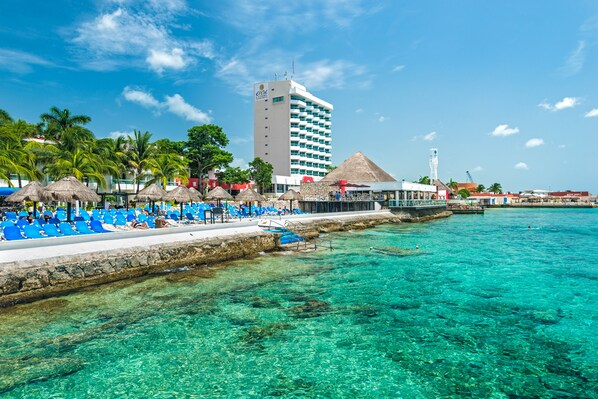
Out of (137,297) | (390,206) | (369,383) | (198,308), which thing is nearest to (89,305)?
(137,297)

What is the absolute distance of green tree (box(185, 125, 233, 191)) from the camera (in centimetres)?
6106

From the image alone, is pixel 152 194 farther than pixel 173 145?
No

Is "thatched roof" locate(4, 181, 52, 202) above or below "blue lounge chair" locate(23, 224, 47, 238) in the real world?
above

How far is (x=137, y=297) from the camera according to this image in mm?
10836

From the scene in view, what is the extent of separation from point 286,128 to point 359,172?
126ft

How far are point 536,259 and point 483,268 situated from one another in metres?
5.38

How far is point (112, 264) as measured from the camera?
1270 cm

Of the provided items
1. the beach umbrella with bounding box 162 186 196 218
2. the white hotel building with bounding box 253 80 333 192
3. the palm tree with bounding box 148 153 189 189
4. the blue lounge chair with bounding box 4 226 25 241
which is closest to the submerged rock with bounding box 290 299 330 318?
the blue lounge chair with bounding box 4 226 25 241

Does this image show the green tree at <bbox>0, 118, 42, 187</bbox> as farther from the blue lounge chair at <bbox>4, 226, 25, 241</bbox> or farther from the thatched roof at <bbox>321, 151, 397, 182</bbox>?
the thatched roof at <bbox>321, 151, 397, 182</bbox>

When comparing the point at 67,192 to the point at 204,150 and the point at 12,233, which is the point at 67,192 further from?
the point at 204,150

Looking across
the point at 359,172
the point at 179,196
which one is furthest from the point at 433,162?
the point at 179,196

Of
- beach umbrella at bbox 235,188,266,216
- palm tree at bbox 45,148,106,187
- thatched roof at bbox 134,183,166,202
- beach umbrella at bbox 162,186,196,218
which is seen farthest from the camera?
palm tree at bbox 45,148,106,187

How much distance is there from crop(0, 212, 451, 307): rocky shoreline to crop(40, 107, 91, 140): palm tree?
3306cm

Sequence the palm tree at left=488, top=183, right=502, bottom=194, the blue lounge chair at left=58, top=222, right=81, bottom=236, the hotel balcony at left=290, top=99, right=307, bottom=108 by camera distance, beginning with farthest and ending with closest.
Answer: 1. the palm tree at left=488, top=183, right=502, bottom=194
2. the hotel balcony at left=290, top=99, right=307, bottom=108
3. the blue lounge chair at left=58, top=222, right=81, bottom=236
